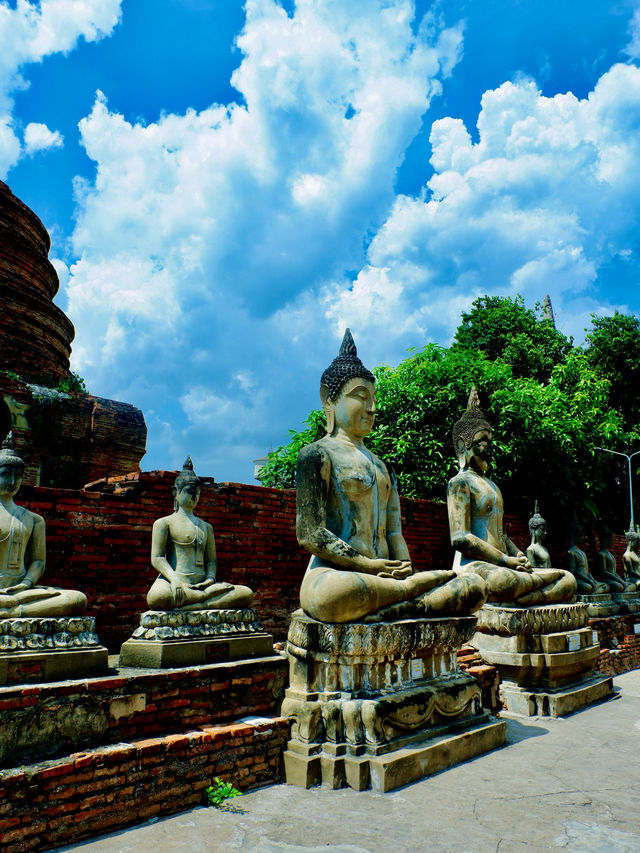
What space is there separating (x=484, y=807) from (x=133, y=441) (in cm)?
844

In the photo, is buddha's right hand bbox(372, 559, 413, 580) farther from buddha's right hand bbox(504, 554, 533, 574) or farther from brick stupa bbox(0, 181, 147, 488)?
brick stupa bbox(0, 181, 147, 488)

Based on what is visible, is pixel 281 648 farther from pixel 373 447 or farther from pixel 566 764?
pixel 373 447

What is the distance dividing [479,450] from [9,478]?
483cm

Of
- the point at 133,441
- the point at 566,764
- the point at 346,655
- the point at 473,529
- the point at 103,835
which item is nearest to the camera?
the point at 103,835

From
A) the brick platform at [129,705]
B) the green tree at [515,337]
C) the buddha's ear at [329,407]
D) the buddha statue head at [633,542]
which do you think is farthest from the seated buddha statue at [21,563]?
the green tree at [515,337]

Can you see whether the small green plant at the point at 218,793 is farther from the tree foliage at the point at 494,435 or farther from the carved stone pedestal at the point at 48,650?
the tree foliage at the point at 494,435

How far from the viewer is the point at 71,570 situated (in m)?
5.90

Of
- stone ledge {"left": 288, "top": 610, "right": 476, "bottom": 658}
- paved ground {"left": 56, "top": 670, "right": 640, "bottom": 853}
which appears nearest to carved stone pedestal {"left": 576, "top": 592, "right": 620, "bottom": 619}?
paved ground {"left": 56, "top": 670, "right": 640, "bottom": 853}

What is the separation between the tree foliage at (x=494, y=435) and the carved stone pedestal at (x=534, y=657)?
4.98m

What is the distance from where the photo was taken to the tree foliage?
11.9m

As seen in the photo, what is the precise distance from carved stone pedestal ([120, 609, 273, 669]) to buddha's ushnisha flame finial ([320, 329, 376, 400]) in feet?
6.19

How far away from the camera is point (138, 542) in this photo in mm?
6430

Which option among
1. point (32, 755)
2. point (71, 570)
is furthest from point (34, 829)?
point (71, 570)

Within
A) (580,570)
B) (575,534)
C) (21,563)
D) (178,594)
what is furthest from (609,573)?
(21,563)
